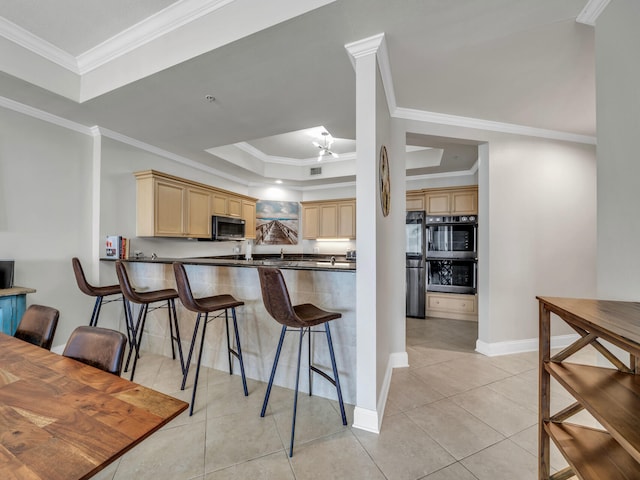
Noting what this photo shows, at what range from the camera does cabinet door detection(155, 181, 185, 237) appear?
137 inches

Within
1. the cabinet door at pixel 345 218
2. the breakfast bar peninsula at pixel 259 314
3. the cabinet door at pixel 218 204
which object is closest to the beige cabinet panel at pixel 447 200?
the cabinet door at pixel 345 218

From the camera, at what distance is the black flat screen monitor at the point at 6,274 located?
2432 millimetres

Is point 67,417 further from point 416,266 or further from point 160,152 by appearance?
point 416,266

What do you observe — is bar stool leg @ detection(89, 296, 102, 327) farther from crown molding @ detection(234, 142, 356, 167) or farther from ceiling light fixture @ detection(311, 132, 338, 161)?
ceiling light fixture @ detection(311, 132, 338, 161)

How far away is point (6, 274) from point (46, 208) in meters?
0.72

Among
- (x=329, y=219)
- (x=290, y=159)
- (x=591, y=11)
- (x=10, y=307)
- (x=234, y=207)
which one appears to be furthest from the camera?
(x=329, y=219)

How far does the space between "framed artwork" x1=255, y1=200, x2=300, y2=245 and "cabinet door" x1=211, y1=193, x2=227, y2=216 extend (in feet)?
3.95

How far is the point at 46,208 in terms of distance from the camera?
2791mm

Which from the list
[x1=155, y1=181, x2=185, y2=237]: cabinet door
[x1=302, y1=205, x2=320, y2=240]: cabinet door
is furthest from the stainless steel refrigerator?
[x1=155, y1=181, x2=185, y2=237]: cabinet door

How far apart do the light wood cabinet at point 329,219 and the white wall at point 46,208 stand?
150 inches

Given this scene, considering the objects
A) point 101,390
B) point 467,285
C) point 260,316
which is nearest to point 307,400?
point 260,316

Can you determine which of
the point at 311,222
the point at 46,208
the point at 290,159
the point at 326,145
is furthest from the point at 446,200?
the point at 46,208

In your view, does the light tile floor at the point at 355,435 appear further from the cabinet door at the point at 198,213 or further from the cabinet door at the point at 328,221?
the cabinet door at the point at 328,221

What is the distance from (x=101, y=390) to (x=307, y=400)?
1.61 metres
